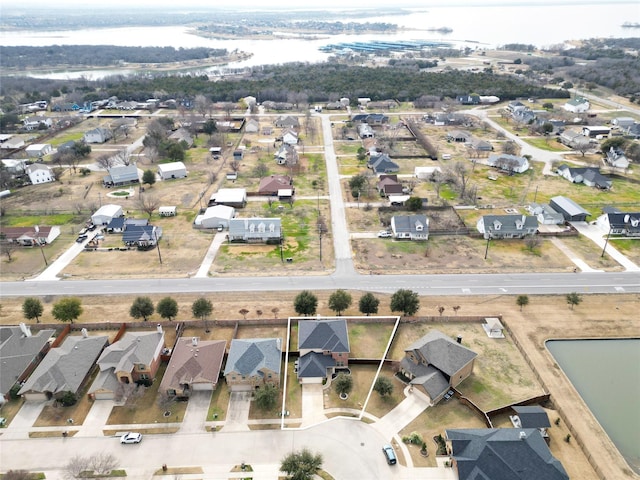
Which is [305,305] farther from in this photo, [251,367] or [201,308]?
[201,308]

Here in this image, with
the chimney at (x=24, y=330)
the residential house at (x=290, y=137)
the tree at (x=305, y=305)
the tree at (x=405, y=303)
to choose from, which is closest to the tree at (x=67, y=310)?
the chimney at (x=24, y=330)

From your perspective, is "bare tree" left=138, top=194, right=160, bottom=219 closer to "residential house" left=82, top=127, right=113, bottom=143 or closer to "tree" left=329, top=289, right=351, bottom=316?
"tree" left=329, top=289, right=351, bottom=316

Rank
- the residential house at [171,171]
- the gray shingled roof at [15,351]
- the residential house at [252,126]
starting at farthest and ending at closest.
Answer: the residential house at [252,126] → the residential house at [171,171] → the gray shingled roof at [15,351]

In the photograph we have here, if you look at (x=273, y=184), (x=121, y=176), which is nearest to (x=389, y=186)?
(x=273, y=184)

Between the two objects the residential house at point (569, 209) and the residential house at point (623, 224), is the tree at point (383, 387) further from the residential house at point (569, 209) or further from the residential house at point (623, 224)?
the residential house at point (569, 209)

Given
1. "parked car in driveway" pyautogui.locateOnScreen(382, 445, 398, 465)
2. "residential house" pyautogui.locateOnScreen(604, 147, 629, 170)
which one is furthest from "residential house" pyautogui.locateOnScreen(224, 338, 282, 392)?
"residential house" pyautogui.locateOnScreen(604, 147, 629, 170)
